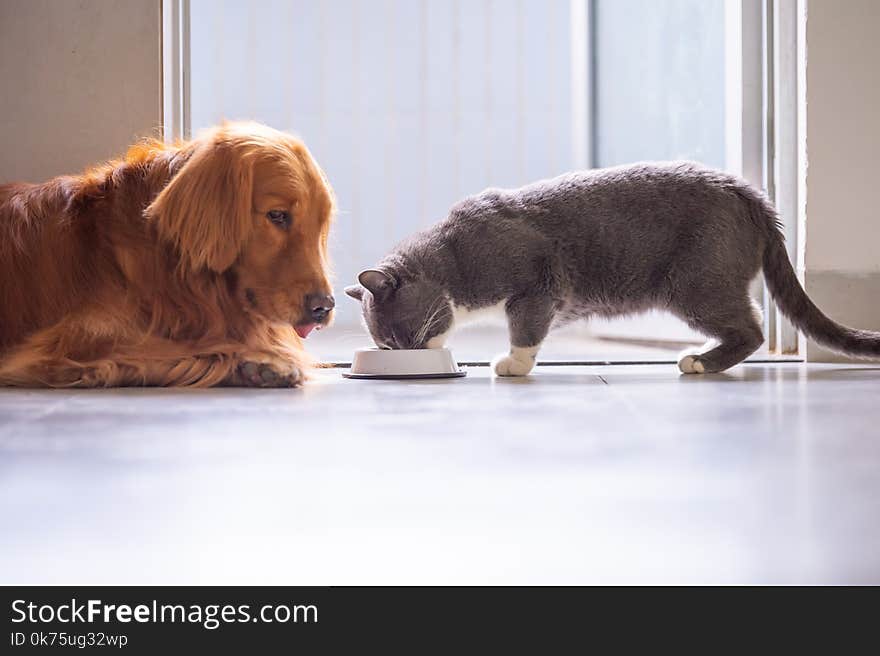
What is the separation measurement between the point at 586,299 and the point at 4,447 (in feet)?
4.92

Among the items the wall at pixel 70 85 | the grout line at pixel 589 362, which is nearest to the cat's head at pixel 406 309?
the grout line at pixel 589 362

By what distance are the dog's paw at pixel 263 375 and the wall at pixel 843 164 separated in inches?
57.1

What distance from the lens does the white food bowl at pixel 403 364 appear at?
2.04 metres

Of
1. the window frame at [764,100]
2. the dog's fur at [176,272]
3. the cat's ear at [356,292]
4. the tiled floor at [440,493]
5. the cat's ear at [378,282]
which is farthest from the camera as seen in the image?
the window frame at [764,100]

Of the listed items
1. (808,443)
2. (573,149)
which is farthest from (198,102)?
(808,443)

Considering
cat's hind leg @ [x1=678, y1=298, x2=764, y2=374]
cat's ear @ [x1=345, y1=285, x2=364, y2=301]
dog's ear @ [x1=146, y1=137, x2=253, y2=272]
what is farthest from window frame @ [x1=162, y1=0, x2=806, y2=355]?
dog's ear @ [x1=146, y1=137, x2=253, y2=272]

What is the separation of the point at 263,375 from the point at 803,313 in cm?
119

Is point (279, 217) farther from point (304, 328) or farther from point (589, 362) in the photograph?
point (589, 362)

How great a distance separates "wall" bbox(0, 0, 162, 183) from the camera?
7.77 ft

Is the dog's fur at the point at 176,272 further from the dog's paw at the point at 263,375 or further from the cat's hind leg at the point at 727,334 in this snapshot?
the cat's hind leg at the point at 727,334

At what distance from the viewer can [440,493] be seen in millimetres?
756

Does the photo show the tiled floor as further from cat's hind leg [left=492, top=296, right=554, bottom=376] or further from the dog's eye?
cat's hind leg [left=492, top=296, right=554, bottom=376]

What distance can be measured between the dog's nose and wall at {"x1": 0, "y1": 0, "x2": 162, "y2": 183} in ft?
2.89

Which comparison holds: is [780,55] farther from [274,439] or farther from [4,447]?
[4,447]
